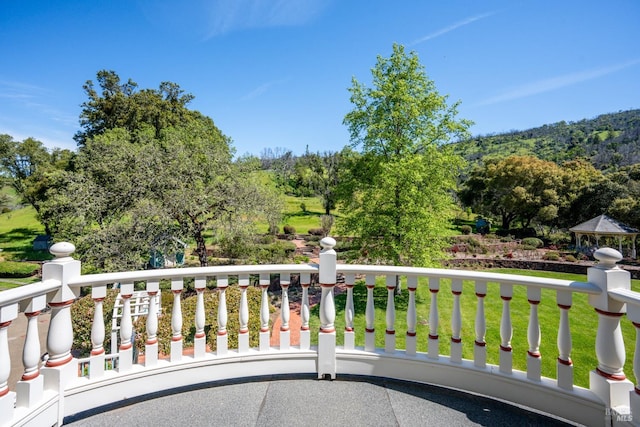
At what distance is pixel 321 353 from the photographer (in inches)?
93.0

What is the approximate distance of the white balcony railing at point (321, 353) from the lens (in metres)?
1.65

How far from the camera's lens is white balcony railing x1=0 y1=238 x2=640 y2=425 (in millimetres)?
1648

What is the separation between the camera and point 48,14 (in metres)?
7.75

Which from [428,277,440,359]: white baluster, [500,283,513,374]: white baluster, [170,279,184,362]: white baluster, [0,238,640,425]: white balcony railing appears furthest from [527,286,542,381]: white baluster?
[170,279,184,362]: white baluster

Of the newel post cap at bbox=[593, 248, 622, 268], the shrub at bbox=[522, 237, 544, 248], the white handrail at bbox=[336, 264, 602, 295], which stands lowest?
the shrub at bbox=[522, 237, 544, 248]

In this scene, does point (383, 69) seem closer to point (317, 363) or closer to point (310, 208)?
point (317, 363)

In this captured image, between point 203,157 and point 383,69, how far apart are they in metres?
7.29

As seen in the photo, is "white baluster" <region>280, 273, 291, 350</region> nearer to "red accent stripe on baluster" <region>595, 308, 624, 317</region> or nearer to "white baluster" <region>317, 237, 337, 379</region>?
"white baluster" <region>317, 237, 337, 379</region>

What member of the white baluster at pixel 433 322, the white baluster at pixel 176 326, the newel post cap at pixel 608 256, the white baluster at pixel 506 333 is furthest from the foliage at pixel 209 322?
the newel post cap at pixel 608 256

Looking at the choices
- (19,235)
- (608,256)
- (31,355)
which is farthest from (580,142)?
(19,235)

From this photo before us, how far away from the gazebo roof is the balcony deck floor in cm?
2131

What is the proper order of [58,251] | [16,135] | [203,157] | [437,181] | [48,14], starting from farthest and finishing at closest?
[16,135] < [203,157] < [437,181] < [48,14] < [58,251]

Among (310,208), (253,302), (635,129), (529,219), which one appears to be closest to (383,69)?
(253,302)

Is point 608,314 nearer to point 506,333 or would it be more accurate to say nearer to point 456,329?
point 506,333
